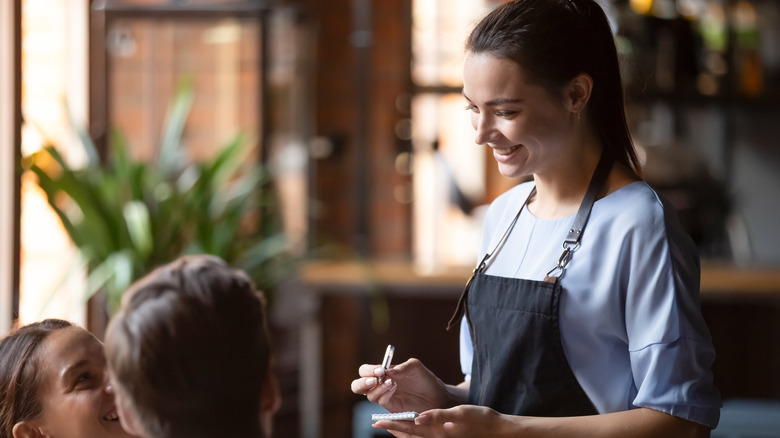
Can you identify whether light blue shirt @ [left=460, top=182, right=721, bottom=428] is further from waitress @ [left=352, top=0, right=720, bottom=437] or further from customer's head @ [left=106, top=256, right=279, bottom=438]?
customer's head @ [left=106, top=256, right=279, bottom=438]

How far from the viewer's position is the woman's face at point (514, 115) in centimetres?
120

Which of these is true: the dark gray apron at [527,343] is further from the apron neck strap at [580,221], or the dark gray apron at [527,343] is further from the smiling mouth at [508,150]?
the smiling mouth at [508,150]

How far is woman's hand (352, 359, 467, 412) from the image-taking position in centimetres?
128

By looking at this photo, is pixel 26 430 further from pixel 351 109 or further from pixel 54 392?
pixel 351 109

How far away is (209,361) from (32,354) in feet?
1.85

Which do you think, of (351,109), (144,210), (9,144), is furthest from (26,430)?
(351,109)

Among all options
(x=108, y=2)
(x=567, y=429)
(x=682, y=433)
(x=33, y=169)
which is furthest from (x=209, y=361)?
(x=108, y=2)

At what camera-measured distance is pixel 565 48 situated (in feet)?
3.97

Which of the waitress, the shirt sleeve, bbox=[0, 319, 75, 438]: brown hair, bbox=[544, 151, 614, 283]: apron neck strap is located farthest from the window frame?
the shirt sleeve

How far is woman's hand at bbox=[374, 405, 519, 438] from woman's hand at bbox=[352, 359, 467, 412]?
131 mm

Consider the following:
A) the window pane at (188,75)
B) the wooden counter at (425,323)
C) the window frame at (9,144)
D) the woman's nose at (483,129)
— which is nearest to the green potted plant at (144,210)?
the window frame at (9,144)

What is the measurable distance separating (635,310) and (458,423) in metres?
0.27

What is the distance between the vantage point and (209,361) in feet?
3.02

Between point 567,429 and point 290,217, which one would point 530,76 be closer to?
point 567,429
